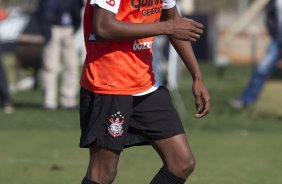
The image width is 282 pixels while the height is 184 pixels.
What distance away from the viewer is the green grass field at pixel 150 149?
938cm

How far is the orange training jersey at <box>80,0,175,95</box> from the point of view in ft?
20.7

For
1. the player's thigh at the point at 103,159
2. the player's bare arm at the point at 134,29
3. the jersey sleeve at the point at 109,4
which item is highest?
the jersey sleeve at the point at 109,4

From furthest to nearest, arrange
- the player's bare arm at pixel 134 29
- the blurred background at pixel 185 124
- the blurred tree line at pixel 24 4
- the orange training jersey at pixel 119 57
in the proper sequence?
1. the blurred tree line at pixel 24 4
2. the blurred background at pixel 185 124
3. the orange training jersey at pixel 119 57
4. the player's bare arm at pixel 134 29

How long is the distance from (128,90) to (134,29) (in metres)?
0.48

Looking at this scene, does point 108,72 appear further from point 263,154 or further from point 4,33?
point 4,33

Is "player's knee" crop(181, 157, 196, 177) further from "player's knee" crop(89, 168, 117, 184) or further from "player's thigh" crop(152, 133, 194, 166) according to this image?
"player's knee" crop(89, 168, 117, 184)

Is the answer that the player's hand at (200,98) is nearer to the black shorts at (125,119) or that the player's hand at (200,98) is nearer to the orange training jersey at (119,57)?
the black shorts at (125,119)

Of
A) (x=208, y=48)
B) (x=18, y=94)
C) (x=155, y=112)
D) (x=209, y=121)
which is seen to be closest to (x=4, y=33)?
(x=208, y=48)

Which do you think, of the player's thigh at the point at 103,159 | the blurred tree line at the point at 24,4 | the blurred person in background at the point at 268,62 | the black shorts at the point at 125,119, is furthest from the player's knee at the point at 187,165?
the blurred tree line at the point at 24,4

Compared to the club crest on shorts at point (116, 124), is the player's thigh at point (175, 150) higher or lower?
lower

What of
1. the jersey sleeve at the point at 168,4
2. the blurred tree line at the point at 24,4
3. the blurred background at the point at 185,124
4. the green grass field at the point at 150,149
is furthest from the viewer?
the blurred tree line at the point at 24,4

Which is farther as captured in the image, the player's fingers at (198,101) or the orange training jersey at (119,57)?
the player's fingers at (198,101)

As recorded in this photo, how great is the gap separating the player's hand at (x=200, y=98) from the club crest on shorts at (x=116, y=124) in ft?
1.86

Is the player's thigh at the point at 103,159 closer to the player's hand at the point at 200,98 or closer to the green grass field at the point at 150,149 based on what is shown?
the player's hand at the point at 200,98
